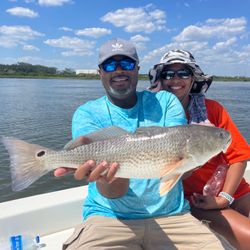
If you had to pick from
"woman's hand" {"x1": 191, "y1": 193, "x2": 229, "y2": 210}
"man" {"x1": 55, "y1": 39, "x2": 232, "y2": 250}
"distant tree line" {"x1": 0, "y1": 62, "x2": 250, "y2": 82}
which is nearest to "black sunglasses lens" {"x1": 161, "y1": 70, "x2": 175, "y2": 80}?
"man" {"x1": 55, "y1": 39, "x2": 232, "y2": 250}

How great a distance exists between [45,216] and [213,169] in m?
2.14

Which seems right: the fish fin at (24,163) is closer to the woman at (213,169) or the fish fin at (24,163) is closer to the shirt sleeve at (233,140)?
the woman at (213,169)

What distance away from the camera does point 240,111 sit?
2616 cm

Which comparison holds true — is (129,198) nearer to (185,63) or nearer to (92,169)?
(92,169)

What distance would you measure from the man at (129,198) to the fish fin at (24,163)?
57 cm

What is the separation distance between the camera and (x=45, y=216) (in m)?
4.45

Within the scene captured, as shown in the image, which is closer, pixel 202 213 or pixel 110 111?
pixel 110 111

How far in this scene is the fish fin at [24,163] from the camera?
9.23 ft

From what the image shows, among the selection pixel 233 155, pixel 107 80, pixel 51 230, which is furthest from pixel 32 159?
pixel 233 155

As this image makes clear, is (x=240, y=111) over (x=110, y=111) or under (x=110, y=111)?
under

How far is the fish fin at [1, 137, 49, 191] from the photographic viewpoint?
281 centimetres

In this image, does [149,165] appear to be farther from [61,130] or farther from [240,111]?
[240,111]

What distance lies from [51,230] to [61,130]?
13.5 metres

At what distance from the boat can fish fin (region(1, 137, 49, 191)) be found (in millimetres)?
1546
